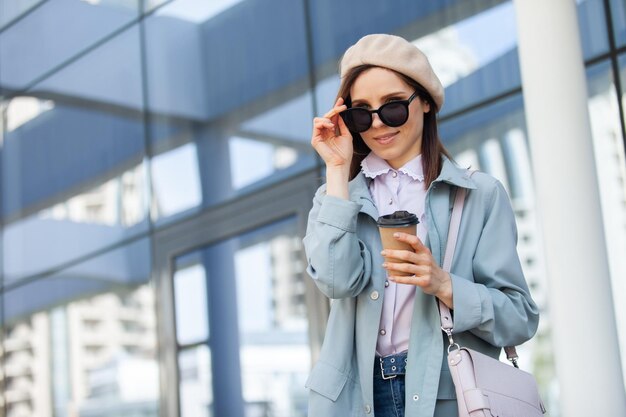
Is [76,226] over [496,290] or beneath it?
over

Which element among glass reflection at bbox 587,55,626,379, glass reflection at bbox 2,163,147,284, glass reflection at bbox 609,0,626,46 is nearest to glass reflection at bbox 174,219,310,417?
glass reflection at bbox 2,163,147,284

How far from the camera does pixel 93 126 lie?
8.83m

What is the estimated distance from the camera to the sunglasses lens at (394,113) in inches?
83.0

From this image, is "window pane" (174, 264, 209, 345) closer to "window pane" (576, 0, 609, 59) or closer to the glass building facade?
the glass building facade

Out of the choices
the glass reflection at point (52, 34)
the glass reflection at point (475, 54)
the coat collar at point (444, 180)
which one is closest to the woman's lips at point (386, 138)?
the coat collar at point (444, 180)

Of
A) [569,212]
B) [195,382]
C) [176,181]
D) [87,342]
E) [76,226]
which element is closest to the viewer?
[569,212]

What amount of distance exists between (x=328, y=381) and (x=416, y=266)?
38 cm

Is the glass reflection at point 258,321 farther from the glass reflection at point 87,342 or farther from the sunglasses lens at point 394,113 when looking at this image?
the sunglasses lens at point 394,113

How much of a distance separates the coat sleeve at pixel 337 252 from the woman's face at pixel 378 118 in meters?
0.17

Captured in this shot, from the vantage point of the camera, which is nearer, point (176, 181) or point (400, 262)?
point (400, 262)

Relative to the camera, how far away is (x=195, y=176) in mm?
8016

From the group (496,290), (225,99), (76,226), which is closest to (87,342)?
(76,226)

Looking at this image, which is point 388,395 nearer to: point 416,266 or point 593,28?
point 416,266

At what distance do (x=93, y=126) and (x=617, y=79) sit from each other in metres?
4.88
